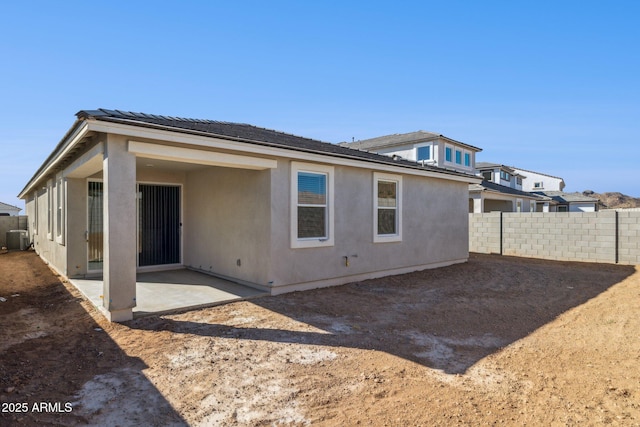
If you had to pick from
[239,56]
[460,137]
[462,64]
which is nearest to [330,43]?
[239,56]

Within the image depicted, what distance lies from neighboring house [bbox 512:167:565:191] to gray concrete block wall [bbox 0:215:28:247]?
44.5m

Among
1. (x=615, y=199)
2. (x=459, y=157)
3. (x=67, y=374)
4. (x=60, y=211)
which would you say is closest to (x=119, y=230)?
(x=67, y=374)

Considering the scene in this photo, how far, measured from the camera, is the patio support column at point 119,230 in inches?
206

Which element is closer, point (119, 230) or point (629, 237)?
point (119, 230)

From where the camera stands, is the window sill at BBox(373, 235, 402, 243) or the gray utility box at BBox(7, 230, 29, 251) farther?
the gray utility box at BBox(7, 230, 29, 251)

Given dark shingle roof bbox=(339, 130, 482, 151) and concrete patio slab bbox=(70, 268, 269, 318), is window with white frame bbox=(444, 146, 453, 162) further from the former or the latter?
concrete patio slab bbox=(70, 268, 269, 318)

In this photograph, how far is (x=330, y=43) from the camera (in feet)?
34.6

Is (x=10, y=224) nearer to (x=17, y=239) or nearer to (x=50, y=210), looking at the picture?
(x=17, y=239)

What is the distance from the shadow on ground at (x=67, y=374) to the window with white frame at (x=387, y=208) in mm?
6311

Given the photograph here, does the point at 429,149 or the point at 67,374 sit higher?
the point at 429,149

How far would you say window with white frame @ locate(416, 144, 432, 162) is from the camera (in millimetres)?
21875

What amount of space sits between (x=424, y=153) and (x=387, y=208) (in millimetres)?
13959

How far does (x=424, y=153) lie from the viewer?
22.1 metres

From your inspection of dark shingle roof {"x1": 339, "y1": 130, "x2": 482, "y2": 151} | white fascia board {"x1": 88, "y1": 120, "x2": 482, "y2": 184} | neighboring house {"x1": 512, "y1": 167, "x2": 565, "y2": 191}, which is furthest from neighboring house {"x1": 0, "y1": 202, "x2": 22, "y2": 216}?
neighboring house {"x1": 512, "y1": 167, "x2": 565, "y2": 191}
